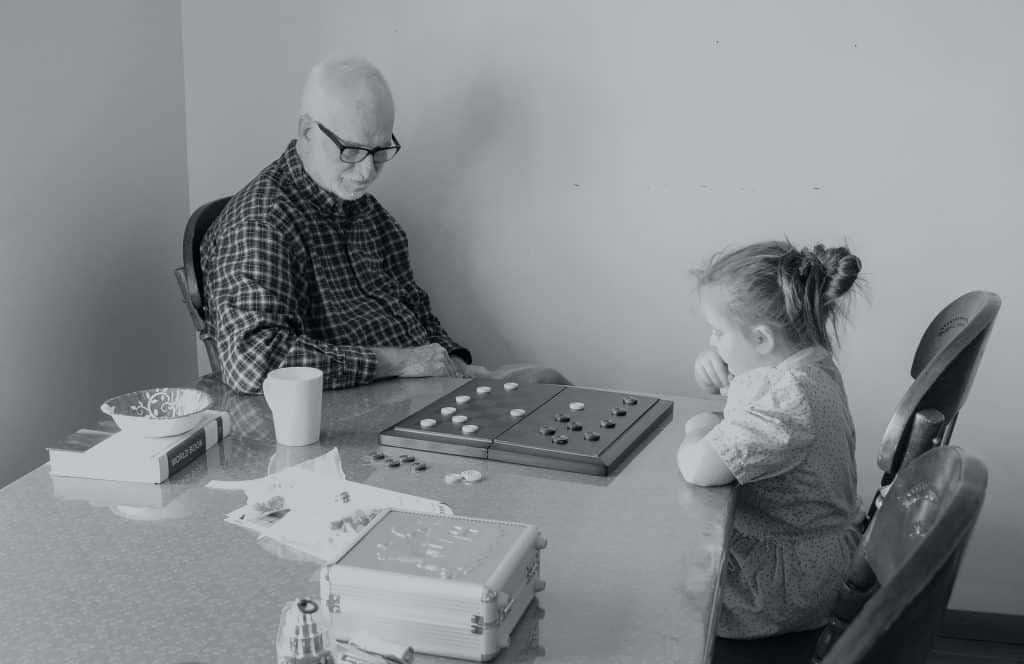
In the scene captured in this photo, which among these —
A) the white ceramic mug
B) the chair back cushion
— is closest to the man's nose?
the chair back cushion

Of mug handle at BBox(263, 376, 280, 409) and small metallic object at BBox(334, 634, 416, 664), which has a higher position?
mug handle at BBox(263, 376, 280, 409)

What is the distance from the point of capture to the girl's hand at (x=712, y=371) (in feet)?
5.85

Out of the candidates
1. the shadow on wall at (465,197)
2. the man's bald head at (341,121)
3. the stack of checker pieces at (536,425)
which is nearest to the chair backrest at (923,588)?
the stack of checker pieces at (536,425)

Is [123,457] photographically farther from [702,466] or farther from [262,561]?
[702,466]

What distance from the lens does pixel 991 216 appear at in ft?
7.64

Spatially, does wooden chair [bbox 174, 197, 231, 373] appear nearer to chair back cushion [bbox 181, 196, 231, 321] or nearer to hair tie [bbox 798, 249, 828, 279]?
chair back cushion [bbox 181, 196, 231, 321]

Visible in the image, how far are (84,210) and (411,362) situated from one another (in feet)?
2.85

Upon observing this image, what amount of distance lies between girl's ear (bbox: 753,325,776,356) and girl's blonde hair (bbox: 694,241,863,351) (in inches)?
0.4

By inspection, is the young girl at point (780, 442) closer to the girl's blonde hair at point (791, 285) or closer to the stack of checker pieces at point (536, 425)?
the girl's blonde hair at point (791, 285)

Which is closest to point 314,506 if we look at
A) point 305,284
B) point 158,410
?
point 158,410

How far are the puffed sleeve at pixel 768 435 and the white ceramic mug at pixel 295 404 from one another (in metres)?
0.60

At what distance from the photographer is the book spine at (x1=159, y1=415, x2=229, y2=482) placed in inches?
56.6

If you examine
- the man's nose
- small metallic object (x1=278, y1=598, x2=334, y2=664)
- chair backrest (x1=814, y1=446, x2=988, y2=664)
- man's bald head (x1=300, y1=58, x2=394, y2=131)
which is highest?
man's bald head (x1=300, y1=58, x2=394, y2=131)

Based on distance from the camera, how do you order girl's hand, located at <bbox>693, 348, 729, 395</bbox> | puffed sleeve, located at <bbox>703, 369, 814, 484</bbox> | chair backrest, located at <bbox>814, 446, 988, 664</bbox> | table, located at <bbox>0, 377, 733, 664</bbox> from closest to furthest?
chair backrest, located at <bbox>814, 446, 988, 664</bbox> → table, located at <bbox>0, 377, 733, 664</bbox> → puffed sleeve, located at <bbox>703, 369, 814, 484</bbox> → girl's hand, located at <bbox>693, 348, 729, 395</bbox>
